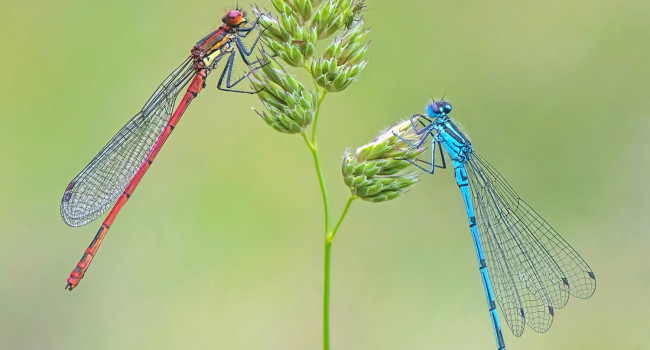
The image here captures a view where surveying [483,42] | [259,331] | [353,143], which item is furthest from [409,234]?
[483,42]

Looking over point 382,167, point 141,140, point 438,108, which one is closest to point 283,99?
point 382,167

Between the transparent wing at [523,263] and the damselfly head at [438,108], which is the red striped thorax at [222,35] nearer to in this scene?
the damselfly head at [438,108]

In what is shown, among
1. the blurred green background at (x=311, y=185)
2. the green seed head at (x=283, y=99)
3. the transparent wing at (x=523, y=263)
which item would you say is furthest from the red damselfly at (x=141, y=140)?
the transparent wing at (x=523, y=263)

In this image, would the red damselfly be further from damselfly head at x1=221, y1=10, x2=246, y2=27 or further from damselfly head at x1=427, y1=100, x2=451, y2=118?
damselfly head at x1=427, y1=100, x2=451, y2=118

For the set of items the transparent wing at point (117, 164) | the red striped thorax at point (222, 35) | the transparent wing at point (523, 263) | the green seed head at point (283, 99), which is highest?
the red striped thorax at point (222, 35)

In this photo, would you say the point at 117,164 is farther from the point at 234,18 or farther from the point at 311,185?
the point at 311,185

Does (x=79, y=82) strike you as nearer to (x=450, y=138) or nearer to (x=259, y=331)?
(x=259, y=331)

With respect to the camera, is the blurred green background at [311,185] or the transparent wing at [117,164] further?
the blurred green background at [311,185]

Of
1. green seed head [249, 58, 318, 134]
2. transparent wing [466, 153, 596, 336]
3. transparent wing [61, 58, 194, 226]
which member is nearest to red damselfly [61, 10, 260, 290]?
transparent wing [61, 58, 194, 226]
